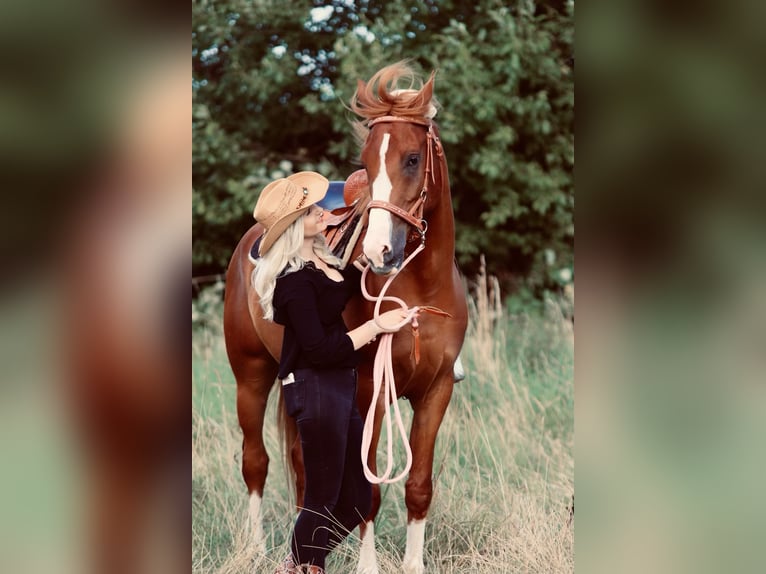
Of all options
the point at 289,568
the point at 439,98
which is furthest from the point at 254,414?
the point at 439,98

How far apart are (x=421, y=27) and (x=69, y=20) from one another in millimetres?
7352

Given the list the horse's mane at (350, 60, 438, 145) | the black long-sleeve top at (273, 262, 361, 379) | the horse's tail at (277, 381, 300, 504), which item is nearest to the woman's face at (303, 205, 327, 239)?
the black long-sleeve top at (273, 262, 361, 379)

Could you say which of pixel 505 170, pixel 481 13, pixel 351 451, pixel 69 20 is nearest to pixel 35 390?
pixel 69 20

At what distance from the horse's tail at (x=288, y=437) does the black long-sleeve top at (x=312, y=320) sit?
1017 mm

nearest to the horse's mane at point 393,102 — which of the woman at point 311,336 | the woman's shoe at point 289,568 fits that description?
the woman at point 311,336

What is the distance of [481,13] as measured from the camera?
832 centimetres

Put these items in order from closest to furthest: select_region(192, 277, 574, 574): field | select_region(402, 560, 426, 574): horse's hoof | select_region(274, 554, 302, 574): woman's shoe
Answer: select_region(274, 554, 302, 574): woman's shoe
select_region(402, 560, 426, 574): horse's hoof
select_region(192, 277, 574, 574): field

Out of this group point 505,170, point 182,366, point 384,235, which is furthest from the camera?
point 505,170

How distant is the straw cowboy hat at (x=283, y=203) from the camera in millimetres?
2930

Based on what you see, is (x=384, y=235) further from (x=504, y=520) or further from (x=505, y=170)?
(x=505, y=170)

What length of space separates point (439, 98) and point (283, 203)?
202 inches

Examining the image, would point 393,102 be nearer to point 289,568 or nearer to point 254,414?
point 289,568

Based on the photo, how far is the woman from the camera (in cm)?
290

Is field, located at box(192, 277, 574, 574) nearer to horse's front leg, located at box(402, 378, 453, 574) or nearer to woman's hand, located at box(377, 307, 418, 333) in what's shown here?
horse's front leg, located at box(402, 378, 453, 574)
